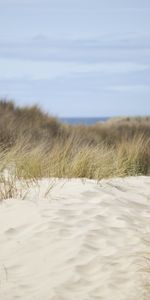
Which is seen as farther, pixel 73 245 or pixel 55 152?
pixel 55 152

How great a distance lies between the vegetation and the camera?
349 inches

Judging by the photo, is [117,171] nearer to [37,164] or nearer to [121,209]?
[37,164]

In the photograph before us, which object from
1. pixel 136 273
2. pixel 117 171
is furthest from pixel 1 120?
pixel 136 273

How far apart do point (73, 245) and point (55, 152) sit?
481cm

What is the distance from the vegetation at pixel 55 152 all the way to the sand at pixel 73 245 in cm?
149

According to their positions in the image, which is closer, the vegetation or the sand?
the sand

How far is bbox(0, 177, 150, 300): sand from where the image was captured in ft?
14.6

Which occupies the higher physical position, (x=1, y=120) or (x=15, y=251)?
(x=1, y=120)

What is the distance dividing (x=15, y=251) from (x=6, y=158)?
14.6 feet

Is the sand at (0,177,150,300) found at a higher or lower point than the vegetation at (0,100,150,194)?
lower

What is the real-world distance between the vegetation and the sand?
149 cm

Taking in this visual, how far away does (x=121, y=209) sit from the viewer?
6523 millimetres

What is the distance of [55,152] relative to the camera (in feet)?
32.8

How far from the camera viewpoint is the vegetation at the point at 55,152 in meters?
8.86
